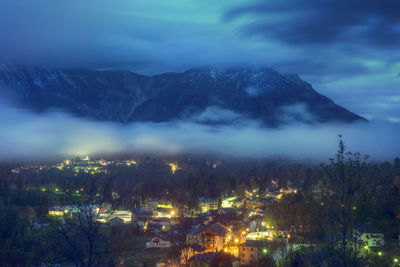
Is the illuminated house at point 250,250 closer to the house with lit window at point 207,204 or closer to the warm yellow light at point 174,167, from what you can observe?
the house with lit window at point 207,204

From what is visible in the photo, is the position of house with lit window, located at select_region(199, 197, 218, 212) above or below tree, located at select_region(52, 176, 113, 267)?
below

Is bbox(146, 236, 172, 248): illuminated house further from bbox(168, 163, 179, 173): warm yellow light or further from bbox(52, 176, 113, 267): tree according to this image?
bbox(168, 163, 179, 173): warm yellow light

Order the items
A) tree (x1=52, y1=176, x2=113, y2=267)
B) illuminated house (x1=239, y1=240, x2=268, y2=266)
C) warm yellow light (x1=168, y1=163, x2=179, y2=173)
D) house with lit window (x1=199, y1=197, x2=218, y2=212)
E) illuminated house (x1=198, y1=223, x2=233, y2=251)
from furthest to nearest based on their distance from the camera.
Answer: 1. warm yellow light (x1=168, y1=163, x2=179, y2=173)
2. house with lit window (x1=199, y1=197, x2=218, y2=212)
3. illuminated house (x1=198, y1=223, x2=233, y2=251)
4. illuminated house (x1=239, y1=240, x2=268, y2=266)
5. tree (x1=52, y1=176, x2=113, y2=267)

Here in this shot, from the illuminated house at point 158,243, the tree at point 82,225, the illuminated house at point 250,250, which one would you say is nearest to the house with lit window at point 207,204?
the illuminated house at point 158,243

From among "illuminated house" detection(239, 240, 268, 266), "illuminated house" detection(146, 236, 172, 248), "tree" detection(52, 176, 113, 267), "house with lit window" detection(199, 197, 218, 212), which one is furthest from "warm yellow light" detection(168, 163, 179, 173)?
"tree" detection(52, 176, 113, 267)

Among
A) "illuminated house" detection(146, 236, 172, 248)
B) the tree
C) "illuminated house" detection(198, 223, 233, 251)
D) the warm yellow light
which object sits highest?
the warm yellow light

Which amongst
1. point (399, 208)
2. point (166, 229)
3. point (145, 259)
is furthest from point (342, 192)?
point (166, 229)

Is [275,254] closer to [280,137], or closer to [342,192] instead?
[342,192]

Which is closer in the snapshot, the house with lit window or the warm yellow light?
the house with lit window
